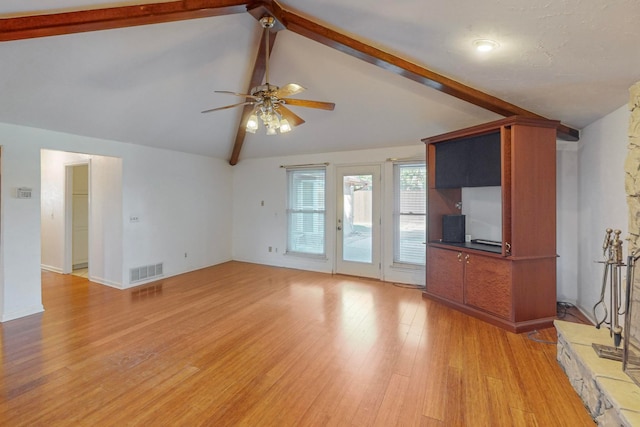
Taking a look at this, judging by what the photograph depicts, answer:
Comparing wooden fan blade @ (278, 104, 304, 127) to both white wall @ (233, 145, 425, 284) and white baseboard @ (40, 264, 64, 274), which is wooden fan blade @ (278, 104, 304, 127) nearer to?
white wall @ (233, 145, 425, 284)

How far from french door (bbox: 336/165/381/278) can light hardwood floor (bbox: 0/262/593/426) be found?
51.9 inches

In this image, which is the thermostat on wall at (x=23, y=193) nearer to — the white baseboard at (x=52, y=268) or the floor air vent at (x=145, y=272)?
the floor air vent at (x=145, y=272)

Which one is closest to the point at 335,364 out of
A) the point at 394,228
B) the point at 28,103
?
the point at 394,228

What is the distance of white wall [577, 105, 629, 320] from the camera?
2846 millimetres

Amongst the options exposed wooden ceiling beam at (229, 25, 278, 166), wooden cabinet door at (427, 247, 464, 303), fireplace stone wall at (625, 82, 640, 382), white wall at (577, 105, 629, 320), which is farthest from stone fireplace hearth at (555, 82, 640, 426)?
exposed wooden ceiling beam at (229, 25, 278, 166)

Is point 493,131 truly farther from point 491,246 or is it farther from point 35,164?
point 35,164

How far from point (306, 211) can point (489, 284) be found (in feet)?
11.3

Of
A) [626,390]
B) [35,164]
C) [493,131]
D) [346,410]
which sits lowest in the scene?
[346,410]

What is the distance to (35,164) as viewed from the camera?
12.1ft

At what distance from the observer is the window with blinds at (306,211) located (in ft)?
19.0

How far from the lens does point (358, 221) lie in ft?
17.8

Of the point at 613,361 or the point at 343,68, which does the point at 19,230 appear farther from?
the point at 613,361

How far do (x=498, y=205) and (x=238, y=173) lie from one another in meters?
5.10

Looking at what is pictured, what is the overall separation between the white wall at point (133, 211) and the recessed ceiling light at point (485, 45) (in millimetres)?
4855
